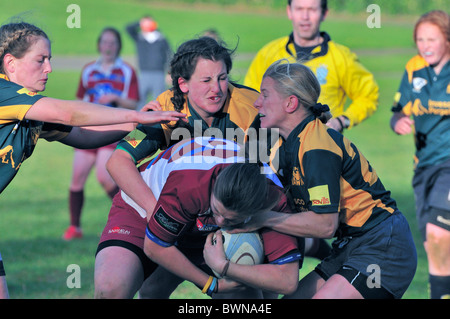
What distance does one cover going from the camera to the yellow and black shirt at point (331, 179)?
3.71 m

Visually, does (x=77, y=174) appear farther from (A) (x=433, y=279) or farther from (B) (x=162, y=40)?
(B) (x=162, y=40)

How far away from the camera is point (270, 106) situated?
13.3 ft

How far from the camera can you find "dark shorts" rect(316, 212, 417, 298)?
3.93m

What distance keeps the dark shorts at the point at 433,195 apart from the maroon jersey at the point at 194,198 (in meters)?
2.17

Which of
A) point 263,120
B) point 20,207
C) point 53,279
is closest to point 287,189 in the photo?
point 263,120

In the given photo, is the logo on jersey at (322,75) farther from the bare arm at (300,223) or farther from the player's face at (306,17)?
the bare arm at (300,223)

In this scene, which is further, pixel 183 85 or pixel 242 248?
pixel 183 85

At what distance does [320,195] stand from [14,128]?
1871mm

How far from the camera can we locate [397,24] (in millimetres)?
48656

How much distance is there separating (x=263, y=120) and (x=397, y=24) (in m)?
47.4

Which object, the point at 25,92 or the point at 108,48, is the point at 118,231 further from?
the point at 108,48

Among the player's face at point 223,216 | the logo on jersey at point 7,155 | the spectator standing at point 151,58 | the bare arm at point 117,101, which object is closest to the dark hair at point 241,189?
the player's face at point 223,216

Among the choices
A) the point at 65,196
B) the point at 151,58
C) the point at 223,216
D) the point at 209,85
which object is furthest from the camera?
the point at 151,58

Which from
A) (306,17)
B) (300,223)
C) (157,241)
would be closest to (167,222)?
(157,241)
